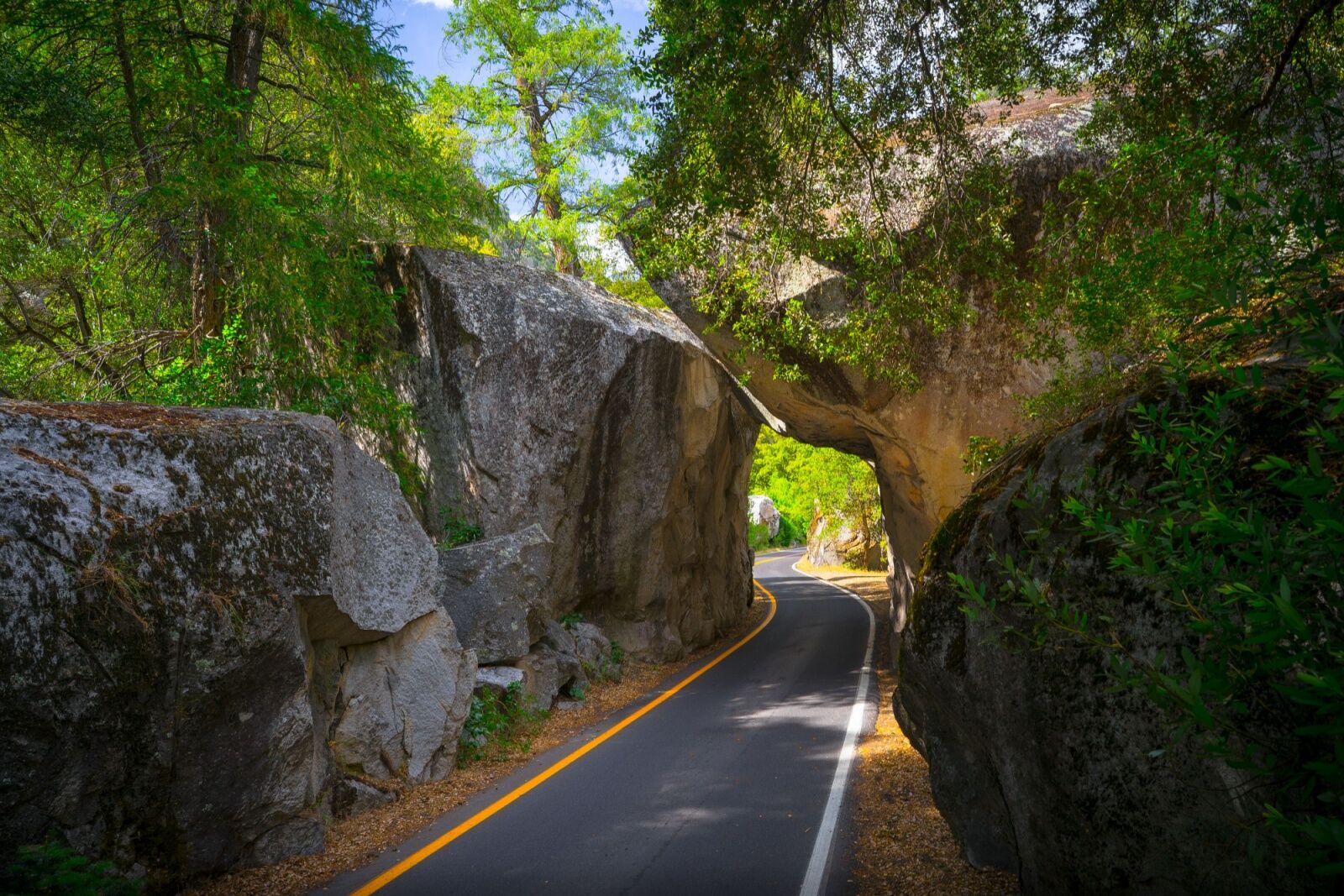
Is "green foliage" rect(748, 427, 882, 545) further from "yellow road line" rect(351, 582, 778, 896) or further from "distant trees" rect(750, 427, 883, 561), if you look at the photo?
"yellow road line" rect(351, 582, 778, 896)

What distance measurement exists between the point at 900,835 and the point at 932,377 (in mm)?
9071

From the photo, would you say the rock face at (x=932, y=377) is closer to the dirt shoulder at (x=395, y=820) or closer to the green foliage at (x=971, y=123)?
the green foliage at (x=971, y=123)

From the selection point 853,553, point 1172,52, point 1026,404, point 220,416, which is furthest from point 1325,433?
point 853,553

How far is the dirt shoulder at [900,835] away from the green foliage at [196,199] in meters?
7.89

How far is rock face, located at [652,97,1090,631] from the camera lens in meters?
12.5

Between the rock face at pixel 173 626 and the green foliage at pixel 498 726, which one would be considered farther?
the green foliage at pixel 498 726

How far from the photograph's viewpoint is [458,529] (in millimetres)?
14148

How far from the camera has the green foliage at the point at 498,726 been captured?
985 centimetres

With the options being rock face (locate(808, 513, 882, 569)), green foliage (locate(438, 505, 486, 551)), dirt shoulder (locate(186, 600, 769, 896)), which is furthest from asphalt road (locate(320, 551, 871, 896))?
rock face (locate(808, 513, 882, 569))

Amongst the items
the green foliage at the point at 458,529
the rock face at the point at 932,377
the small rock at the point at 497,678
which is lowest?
the small rock at the point at 497,678

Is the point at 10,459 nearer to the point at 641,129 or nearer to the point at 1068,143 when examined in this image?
the point at 1068,143

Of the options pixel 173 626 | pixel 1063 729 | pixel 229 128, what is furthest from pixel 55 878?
pixel 229 128

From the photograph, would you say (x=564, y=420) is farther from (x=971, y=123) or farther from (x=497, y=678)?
(x=971, y=123)

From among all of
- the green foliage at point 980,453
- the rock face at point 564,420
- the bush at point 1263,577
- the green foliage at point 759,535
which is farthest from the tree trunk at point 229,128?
the green foliage at point 759,535
